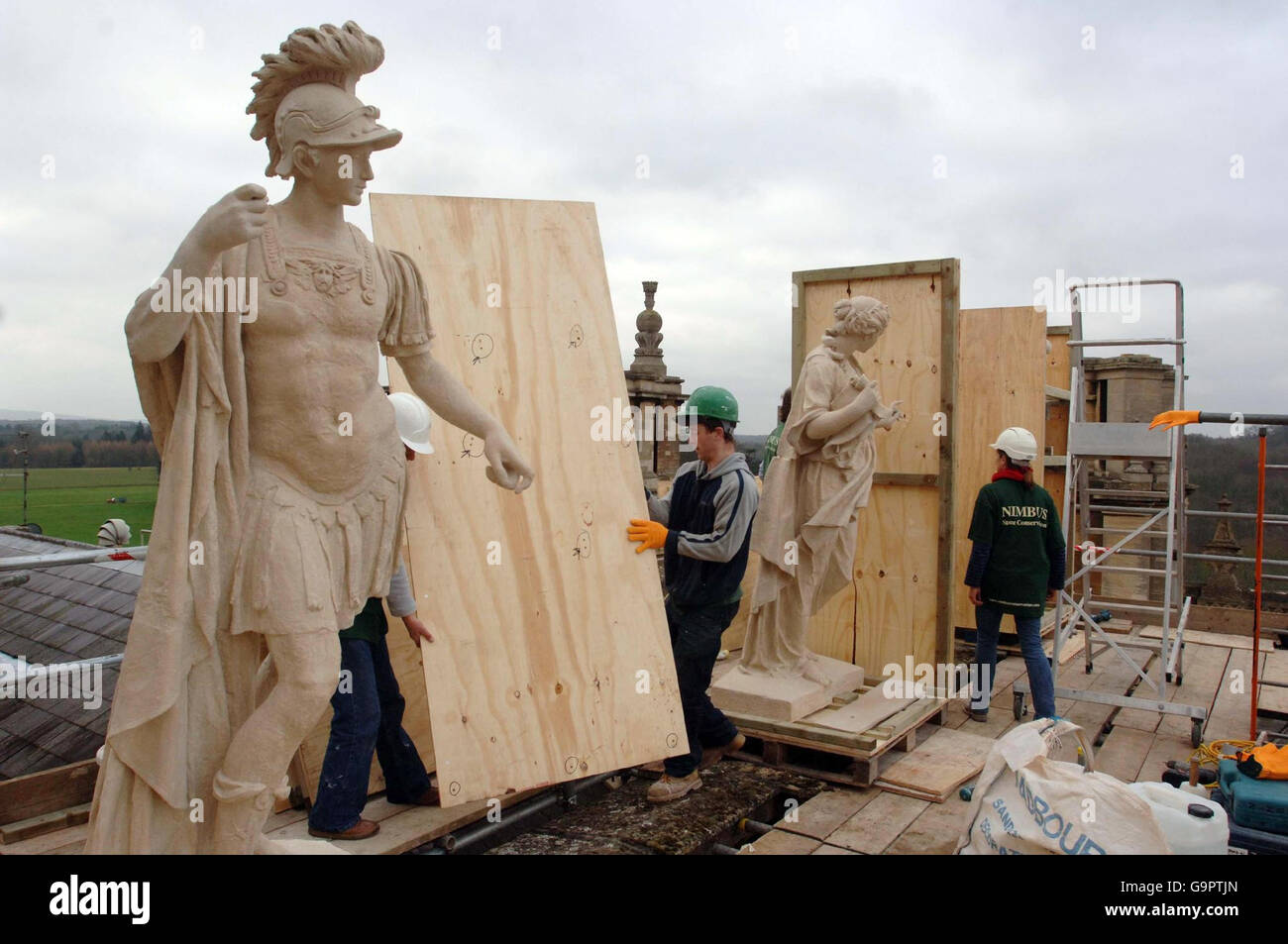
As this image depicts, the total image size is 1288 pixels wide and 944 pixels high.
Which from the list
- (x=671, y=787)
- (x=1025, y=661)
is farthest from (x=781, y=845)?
(x=1025, y=661)

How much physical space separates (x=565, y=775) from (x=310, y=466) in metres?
1.93

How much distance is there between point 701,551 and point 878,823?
1.50m

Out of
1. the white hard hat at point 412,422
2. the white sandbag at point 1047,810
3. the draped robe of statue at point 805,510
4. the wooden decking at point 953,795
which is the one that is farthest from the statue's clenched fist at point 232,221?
the draped robe of statue at point 805,510

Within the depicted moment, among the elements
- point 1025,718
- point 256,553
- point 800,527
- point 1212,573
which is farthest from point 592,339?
point 1212,573

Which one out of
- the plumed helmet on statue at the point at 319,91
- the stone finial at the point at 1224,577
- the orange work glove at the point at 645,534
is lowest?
the stone finial at the point at 1224,577

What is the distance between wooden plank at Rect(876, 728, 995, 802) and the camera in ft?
15.0

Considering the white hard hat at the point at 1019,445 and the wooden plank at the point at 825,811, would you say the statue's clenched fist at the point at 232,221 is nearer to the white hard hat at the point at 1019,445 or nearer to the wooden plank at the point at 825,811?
the wooden plank at the point at 825,811

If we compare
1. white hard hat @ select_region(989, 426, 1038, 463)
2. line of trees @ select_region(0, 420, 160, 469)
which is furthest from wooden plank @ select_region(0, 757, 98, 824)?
white hard hat @ select_region(989, 426, 1038, 463)

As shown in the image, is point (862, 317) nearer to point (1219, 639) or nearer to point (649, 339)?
point (1219, 639)

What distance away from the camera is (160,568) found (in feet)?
8.00

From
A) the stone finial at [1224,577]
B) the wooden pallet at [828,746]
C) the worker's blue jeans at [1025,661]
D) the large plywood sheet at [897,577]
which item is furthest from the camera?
the stone finial at [1224,577]

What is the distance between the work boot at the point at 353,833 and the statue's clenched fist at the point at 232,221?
241 centimetres

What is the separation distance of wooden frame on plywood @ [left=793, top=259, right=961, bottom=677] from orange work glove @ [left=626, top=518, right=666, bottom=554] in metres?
2.29

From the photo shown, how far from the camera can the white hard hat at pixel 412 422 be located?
3738 mm
